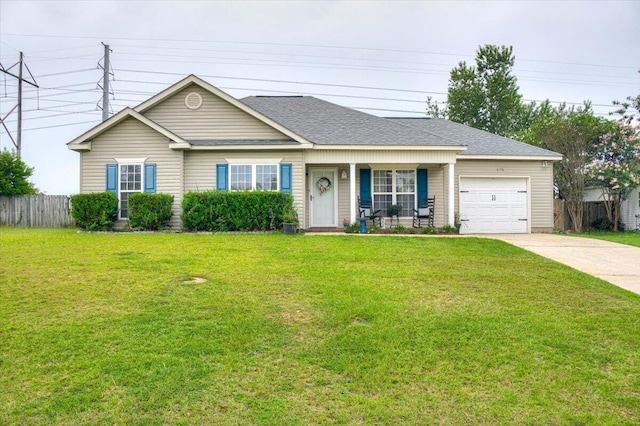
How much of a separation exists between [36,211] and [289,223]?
38.1ft

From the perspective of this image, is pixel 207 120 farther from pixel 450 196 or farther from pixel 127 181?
pixel 450 196

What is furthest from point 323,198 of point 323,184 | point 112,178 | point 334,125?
point 112,178

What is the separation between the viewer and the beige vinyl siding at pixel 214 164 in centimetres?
1330

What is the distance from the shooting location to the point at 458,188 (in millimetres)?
15016

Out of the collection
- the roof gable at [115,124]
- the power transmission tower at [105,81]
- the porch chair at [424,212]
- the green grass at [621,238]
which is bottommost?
the green grass at [621,238]

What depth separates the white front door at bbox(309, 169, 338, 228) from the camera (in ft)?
48.6

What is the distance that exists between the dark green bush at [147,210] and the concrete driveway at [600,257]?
33.6 ft

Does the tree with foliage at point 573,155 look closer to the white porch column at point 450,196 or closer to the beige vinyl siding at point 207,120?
the white porch column at point 450,196

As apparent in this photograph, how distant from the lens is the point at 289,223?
12.0 m

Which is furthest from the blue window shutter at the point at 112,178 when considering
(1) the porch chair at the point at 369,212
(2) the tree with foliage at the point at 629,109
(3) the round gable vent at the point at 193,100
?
(2) the tree with foliage at the point at 629,109

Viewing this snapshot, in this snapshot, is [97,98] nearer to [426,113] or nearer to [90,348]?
[90,348]

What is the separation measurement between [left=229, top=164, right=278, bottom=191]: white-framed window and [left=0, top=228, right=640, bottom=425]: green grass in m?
6.57

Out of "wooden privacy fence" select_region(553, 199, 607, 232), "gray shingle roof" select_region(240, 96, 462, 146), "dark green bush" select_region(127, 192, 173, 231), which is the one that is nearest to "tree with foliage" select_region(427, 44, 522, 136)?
"wooden privacy fence" select_region(553, 199, 607, 232)

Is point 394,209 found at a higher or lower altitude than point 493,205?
lower
